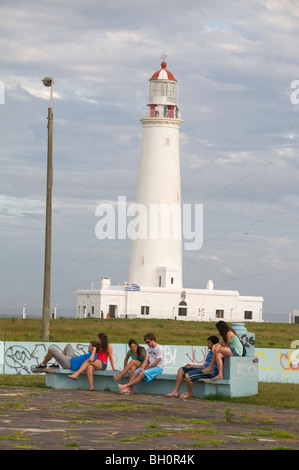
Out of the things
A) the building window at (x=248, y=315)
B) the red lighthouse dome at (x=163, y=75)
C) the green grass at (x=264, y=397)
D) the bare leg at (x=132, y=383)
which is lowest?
the green grass at (x=264, y=397)

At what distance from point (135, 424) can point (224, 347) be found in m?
4.31

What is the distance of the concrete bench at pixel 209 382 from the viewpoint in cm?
1534

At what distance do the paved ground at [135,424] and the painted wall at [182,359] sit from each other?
7.26m

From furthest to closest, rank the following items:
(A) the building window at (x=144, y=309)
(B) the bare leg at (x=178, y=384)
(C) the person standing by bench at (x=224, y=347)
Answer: (A) the building window at (x=144, y=309), (B) the bare leg at (x=178, y=384), (C) the person standing by bench at (x=224, y=347)

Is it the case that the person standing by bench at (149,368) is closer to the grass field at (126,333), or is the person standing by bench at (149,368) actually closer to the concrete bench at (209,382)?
the concrete bench at (209,382)

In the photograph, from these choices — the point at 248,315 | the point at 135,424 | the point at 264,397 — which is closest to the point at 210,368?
the point at 264,397

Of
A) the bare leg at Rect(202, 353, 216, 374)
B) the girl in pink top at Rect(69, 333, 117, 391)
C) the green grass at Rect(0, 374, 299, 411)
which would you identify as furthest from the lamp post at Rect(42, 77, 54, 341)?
the bare leg at Rect(202, 353, 216, 374)

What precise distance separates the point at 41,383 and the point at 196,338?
24.8 metres

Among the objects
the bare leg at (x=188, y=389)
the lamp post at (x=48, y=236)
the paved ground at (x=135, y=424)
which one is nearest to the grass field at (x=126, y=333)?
the lamp post at (x=48, y=236)

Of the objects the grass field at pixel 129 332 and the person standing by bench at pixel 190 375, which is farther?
the grass field at pixel 129 332

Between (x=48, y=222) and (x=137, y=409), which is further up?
(x=48, y=222)
